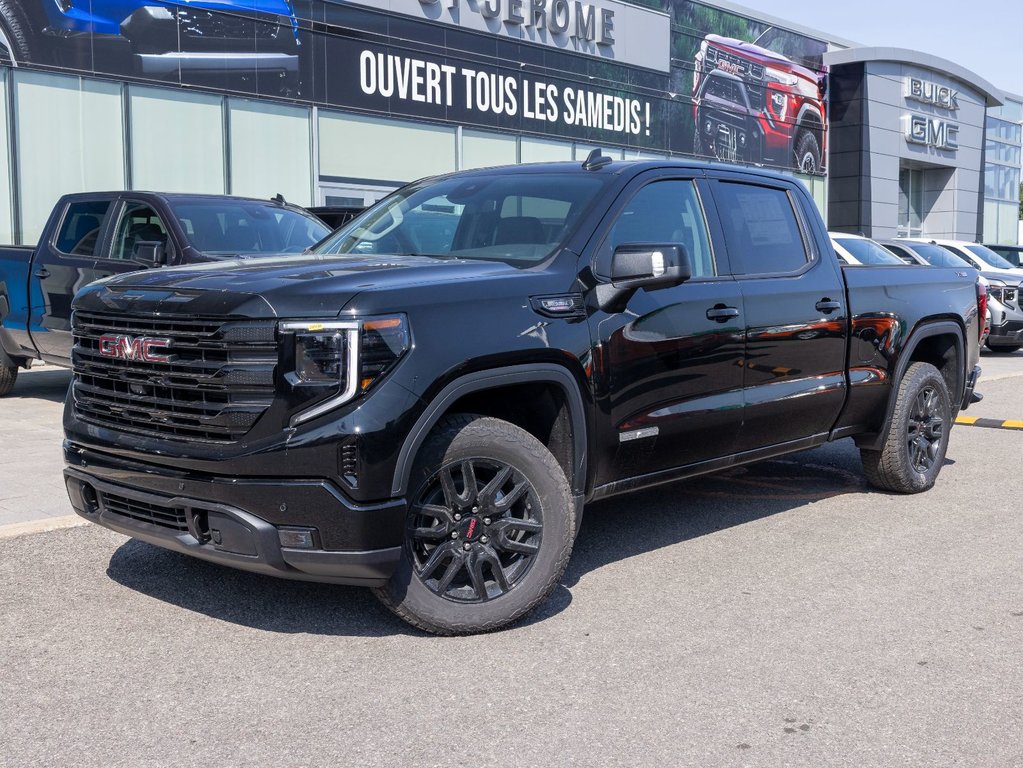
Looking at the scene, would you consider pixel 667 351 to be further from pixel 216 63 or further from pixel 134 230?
pixel 216 63

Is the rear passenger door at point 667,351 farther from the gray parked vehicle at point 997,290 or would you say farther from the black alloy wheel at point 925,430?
the gray parked vehicle at point 997,290

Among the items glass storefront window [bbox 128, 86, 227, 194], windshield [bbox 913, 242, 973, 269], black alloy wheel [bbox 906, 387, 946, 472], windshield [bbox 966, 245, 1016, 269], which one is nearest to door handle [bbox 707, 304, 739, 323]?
black alloy wheel [bbox 906, 387, 946, 472]

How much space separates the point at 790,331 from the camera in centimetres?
586

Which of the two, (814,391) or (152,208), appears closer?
(814,391)

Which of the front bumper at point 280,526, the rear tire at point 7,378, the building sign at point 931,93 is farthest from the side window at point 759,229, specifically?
the building sign at point 931,93

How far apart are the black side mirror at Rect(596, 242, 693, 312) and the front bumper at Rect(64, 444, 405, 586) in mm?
1368

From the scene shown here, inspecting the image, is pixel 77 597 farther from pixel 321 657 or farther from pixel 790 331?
pixel 790 331

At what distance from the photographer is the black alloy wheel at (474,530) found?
4.22 meters

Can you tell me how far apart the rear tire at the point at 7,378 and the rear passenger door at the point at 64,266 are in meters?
0.89

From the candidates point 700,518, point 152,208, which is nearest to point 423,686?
point 700,518

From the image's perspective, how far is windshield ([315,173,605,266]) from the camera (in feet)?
16.5

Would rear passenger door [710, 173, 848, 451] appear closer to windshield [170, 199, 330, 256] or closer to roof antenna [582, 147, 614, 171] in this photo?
roof antenna [582, 147, 614, 171]

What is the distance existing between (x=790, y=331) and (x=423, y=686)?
2.91 m

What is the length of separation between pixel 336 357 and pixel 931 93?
4458cm
